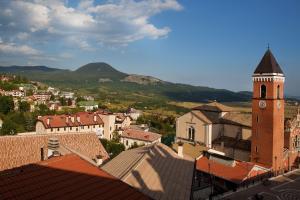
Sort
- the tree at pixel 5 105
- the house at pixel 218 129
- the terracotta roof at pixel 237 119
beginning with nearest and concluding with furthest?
the house at pixel 218 129 → the terracotta roof at pixel 237 119 → the tree at pixel 5 105

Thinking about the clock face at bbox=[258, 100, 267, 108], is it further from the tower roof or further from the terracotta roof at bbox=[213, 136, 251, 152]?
the terracotta roof at bbox=[213, 136, 251, 152]

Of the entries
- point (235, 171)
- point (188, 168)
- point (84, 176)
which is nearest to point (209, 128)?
point (235, 171)

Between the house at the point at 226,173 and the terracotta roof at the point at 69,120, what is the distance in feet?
127

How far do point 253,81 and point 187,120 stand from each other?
40.5 ft

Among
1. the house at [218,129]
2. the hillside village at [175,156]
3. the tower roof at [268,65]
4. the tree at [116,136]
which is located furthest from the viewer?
the tree at [116,136]

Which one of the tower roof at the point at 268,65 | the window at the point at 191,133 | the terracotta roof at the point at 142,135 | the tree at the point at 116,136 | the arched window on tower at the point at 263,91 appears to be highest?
the tower roof at the point at 268,65

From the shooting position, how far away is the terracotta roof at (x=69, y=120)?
212ft

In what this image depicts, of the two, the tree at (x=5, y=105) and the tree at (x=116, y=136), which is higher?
the tree at (x=5, y=105)

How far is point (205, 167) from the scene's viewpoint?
3284 centimetres

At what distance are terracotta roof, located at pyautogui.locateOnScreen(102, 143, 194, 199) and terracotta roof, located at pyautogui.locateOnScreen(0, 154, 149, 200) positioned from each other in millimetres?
4392

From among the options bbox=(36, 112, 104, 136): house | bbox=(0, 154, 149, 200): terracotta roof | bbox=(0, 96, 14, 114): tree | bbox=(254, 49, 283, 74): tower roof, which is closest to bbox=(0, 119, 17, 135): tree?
bbox=(36, 112, 104, 136): house

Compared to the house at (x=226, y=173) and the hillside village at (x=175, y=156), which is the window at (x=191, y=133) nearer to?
the hillside village at (x=175, y=156)

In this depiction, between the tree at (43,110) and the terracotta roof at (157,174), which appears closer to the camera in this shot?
the terracotta roof at (157,174)

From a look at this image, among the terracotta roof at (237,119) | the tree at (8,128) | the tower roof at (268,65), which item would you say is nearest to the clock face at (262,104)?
the tower roof at (268,65)
